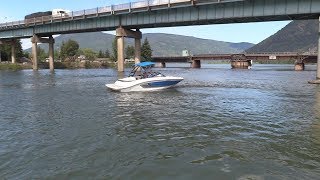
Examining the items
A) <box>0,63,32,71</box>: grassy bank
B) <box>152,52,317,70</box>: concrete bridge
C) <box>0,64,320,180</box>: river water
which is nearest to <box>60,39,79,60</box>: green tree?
<box>152,52,317,70</box>: concrete bridge

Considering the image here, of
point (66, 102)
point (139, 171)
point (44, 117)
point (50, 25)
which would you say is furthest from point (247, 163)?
point (50, 25)

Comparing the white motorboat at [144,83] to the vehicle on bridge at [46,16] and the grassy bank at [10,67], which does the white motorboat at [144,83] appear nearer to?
the vehicle on bridge at [46,16]

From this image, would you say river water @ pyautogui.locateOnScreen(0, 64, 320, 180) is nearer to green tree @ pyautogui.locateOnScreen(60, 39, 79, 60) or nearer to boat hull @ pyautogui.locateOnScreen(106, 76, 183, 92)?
boat hull @ pyautogui.locateOnScreen(106, 76, 183, 92)

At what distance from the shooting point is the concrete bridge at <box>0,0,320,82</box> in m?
57.4

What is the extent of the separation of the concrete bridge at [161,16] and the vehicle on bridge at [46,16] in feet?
1.44

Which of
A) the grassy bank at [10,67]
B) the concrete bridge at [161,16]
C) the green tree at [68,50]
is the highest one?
the concrete bridge at [161,16]

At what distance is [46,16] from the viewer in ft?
349

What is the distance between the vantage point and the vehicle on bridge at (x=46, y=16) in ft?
336

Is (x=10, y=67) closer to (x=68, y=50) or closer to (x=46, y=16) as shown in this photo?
(x=46, y=16)

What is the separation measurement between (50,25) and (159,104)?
88.3 metres

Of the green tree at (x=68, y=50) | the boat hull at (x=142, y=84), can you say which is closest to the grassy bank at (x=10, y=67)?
the green tree at (x=68, y=50)

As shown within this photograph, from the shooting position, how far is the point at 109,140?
51.1 ft

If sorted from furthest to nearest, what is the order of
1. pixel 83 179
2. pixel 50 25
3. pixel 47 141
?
pixel 50 25, pixel 47 141, pixel 83 179

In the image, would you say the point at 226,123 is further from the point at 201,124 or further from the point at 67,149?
the point at 67,149
